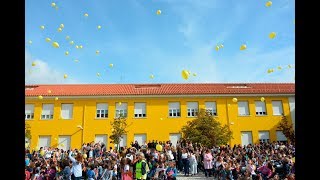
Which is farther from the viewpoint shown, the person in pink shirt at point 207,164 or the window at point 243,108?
the window at point 243,108

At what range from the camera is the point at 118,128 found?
33.8 metres

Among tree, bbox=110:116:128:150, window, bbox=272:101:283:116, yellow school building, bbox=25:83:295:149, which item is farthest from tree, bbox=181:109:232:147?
window, bbox=272:101:283:116

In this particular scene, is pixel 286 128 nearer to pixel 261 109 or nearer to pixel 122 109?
pixel 261 109

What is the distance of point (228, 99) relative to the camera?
37406mm

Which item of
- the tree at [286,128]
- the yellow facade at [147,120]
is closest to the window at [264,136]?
the yellow facade at [147,120]

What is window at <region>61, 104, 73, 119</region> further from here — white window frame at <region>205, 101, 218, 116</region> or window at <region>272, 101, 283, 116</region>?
window at <region>272, 101, 283, 116</region>

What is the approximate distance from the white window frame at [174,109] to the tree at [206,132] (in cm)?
373

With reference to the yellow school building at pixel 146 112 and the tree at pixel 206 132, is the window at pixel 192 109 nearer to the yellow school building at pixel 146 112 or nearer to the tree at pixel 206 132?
the yellow school building at pixel 146 112

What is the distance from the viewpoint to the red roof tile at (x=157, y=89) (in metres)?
37.2

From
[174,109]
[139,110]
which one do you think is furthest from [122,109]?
[174,109]

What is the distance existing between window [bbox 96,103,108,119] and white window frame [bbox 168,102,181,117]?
6773 mm

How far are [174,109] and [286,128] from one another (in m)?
11.5
